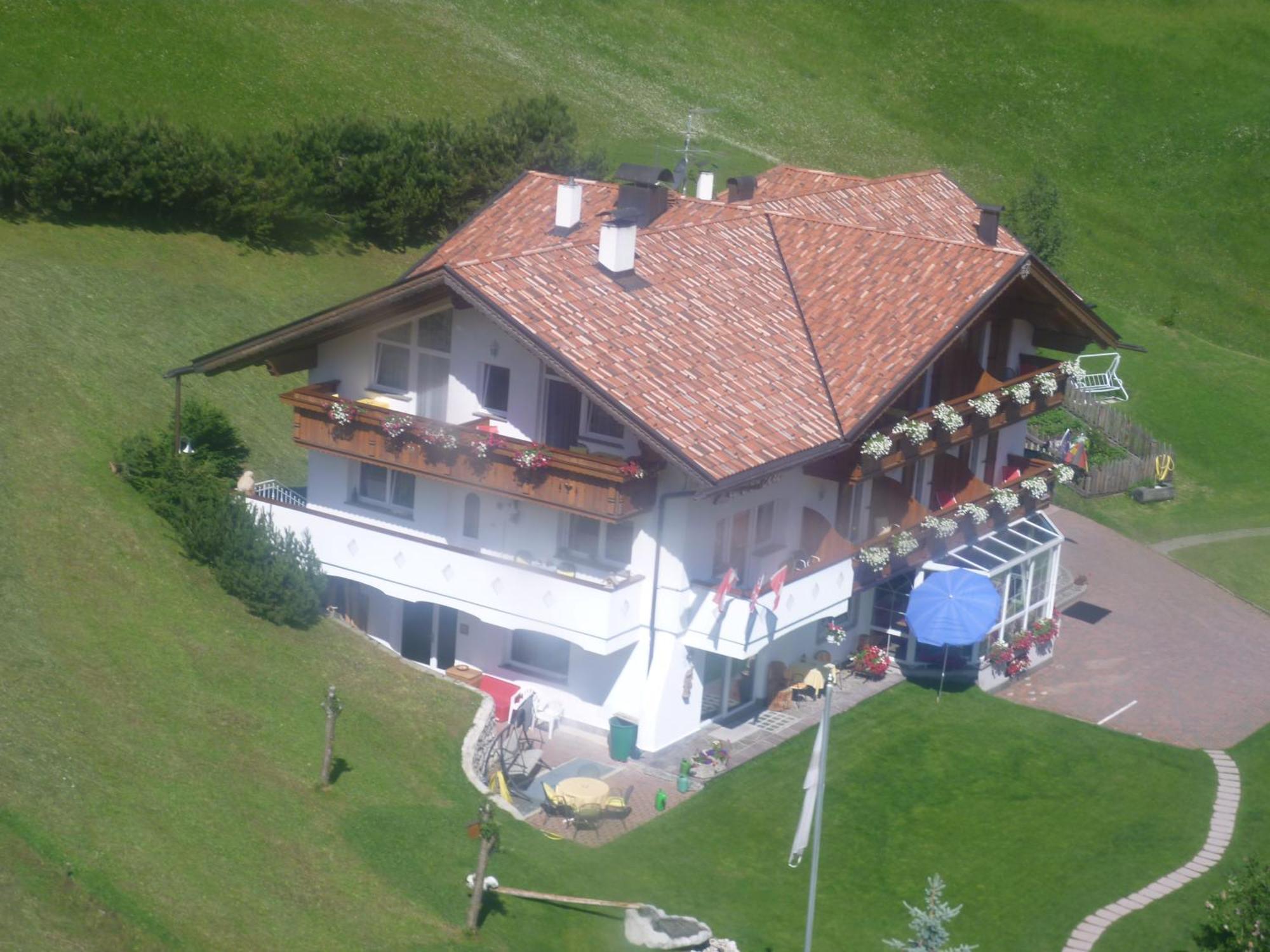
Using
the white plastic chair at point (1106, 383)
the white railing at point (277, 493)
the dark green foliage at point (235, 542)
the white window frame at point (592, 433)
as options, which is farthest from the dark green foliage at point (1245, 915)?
the white plastic chair at point (1106, 383)

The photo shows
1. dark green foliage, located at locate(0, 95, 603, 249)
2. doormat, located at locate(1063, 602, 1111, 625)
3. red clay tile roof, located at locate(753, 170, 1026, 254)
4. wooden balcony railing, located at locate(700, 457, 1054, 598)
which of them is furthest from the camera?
dark green foliage, located at locate(0, 95, 603, 249)

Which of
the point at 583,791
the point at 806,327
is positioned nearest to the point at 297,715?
the point at 583,791

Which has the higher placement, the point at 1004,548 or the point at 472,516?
the point at 472,516

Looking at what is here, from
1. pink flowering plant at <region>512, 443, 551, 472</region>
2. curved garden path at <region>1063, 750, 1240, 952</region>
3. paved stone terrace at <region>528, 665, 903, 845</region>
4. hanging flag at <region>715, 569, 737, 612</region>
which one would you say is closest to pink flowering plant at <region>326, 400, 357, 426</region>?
pink flowering plant at <region>512, 443, 551, 472</region>

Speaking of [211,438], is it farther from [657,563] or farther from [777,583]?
[777,583]

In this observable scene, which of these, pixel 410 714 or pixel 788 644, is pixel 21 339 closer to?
pixel 410 714

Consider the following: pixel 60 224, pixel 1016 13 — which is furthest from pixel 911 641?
pixel 1016 13

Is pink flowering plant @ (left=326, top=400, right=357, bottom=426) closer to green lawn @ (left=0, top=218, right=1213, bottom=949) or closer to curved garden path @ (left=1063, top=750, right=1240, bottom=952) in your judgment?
green lawn @ (left=0, top=218, right=1213, bottom=949)
